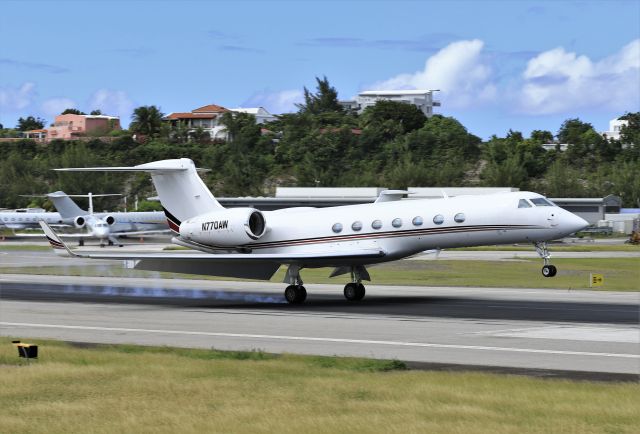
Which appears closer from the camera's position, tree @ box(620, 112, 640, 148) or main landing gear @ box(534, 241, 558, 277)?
main landing gear @ box(534, 241, 558, 277)

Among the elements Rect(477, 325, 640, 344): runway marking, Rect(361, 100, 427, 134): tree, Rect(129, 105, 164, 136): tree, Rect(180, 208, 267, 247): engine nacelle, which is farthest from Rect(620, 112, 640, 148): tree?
Rect(477, 325, 640, 344): runway marking

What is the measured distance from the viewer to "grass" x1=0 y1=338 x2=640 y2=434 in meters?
11.4

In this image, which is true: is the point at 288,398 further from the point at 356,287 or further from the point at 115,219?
the point at 115,219

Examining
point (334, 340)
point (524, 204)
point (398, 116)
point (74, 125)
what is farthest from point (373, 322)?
point (74, 125)

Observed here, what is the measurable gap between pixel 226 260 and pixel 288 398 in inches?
625

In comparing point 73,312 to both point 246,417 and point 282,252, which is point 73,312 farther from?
point 246,417

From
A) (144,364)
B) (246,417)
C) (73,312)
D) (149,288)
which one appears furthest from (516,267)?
(246,417)

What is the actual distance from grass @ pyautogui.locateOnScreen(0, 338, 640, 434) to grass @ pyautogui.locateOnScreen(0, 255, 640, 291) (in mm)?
21131

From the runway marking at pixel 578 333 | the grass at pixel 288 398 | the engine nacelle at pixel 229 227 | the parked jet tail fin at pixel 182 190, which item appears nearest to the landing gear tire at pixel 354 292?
the engine nacelle at pixel 229 227

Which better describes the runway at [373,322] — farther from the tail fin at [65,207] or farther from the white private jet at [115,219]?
the tail fin at [65,207]

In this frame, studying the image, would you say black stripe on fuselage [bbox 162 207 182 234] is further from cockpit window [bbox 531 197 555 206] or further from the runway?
cockpit window [bbox 531 197 555 206]

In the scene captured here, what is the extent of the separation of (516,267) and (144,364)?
32747mm

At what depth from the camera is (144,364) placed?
16.6 m

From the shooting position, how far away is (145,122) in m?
148
